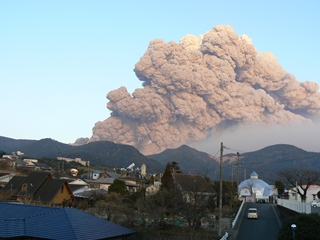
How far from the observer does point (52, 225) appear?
784 inches

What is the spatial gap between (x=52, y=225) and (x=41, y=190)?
69.2 feet

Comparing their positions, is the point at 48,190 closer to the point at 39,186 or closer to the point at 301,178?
the point at 39,186

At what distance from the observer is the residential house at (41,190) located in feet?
126

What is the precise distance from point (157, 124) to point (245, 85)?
21671mm

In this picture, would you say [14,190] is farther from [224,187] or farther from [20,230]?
[224,187]

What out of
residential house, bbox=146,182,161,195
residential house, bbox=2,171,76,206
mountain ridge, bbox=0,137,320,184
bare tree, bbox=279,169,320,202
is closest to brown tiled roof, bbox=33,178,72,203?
residential house, bbox=2,171,76,206

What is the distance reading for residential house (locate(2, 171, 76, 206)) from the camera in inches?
1516

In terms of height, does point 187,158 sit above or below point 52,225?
above

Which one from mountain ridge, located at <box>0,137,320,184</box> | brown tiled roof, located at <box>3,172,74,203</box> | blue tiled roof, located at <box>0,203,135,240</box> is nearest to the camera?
blue tiled roof, located at <box>0,203,135,240</box>

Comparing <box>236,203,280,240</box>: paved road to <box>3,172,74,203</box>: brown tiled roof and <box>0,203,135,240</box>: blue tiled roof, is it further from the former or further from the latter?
<box>3,172,74,203</box>: brown tiled roof

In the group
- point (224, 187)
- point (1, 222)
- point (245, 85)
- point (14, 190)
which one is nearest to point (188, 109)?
point (245, 85)

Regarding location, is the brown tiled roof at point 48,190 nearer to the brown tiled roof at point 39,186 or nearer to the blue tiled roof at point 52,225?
the brown tiled roof at point 39,186

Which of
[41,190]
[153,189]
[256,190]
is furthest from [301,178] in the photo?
[256,190]

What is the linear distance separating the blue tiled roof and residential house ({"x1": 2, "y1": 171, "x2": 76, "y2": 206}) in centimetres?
1572
